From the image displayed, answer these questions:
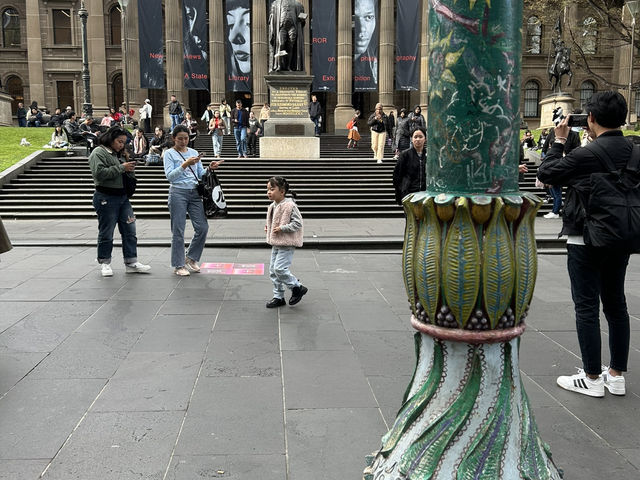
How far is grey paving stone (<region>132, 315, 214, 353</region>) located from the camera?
5.07 meters

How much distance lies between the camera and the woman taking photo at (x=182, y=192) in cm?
803

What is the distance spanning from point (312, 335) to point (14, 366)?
7.99 feet

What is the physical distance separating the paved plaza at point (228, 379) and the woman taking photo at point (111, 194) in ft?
1.21

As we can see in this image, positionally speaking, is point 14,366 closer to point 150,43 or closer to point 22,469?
point 22,469

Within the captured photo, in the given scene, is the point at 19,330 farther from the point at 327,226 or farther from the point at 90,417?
the point at 327,226

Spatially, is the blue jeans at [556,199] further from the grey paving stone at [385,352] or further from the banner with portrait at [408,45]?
the banner with portrait at [408,45]

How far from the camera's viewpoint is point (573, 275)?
4.08 meters

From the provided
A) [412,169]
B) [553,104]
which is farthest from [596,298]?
[553,104]

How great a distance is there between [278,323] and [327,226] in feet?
26.1

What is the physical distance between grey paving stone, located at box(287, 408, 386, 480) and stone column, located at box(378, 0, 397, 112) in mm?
36571

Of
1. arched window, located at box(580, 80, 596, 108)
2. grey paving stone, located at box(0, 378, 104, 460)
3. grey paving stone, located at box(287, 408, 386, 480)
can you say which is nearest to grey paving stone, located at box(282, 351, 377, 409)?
grey paving stone, located at box(287, 408, 386, 480)

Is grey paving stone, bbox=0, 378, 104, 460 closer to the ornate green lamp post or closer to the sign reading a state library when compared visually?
the ornate green lamp post

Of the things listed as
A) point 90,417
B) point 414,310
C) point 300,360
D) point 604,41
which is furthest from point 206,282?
point 604,41

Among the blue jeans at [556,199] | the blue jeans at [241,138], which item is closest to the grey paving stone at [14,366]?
the blue jeans at [556,199]
